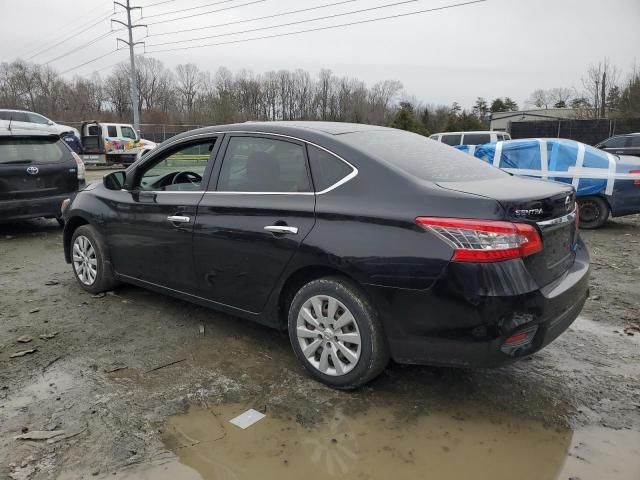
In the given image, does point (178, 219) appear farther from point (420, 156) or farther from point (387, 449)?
point (387, 449)

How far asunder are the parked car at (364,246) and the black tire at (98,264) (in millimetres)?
711

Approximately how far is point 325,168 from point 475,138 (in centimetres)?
1943

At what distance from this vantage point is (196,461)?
8.41 feet

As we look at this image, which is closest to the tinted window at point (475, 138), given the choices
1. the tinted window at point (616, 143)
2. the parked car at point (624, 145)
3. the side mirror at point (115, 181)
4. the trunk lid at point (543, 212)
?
the parked car at point (624, 145)

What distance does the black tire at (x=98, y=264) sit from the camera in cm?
477

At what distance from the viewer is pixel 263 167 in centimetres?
357

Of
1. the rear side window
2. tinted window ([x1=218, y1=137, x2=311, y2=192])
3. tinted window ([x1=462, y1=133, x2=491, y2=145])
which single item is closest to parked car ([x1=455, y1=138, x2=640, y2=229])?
tinted window ([x1=218, y1=137, x2=311, y2=192])

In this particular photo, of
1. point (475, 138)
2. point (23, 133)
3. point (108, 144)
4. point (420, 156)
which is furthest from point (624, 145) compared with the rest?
point (108, 144)

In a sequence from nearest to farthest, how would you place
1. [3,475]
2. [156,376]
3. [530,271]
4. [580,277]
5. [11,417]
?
[3,475]
[530,271]
[11,417]
[580,277]
[156,376]

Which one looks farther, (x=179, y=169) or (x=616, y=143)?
(x=616, y=143)

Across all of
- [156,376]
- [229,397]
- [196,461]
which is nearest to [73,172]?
[156,376]

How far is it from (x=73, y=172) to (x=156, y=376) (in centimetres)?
564

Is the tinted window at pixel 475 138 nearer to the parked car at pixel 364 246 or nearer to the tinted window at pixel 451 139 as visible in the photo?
the tinted window at pixel 451 139

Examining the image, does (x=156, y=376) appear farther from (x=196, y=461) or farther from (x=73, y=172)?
(x=73, y=172)
